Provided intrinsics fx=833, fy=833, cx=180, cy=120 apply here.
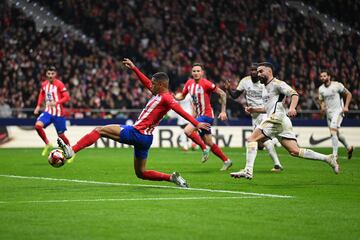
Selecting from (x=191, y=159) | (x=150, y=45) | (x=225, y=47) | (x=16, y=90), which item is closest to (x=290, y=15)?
(x=225, y=47)

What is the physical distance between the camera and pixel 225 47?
4178 centimetres

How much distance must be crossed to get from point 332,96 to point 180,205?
1344 cm

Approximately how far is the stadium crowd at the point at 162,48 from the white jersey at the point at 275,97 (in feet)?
62.6

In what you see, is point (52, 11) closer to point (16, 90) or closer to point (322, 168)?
point (16, 90)

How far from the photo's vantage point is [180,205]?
465 inches

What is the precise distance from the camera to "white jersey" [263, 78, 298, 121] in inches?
632

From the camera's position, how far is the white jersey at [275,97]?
52.6ft

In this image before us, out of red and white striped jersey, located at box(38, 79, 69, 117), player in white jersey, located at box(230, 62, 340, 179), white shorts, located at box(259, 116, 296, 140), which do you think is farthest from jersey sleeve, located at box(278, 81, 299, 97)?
red and white striped jersey, located at box(38, 79, 69, 117)

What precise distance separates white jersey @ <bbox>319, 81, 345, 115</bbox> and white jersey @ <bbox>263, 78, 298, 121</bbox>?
836 centimetres

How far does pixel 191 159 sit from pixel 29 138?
10.6m

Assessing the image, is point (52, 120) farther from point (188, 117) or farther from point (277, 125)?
point (188, 117)

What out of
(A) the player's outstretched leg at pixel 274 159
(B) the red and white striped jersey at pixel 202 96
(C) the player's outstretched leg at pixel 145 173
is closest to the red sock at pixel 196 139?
(B) the red and white striped jersey at pixel 202 96

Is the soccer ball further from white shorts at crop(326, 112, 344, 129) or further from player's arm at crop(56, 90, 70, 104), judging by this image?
white shorts at crop(326, 112, 344, 129)

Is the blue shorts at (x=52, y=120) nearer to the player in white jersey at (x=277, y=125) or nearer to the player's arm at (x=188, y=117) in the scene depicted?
the player in white jersey at (x=277, y=125)
